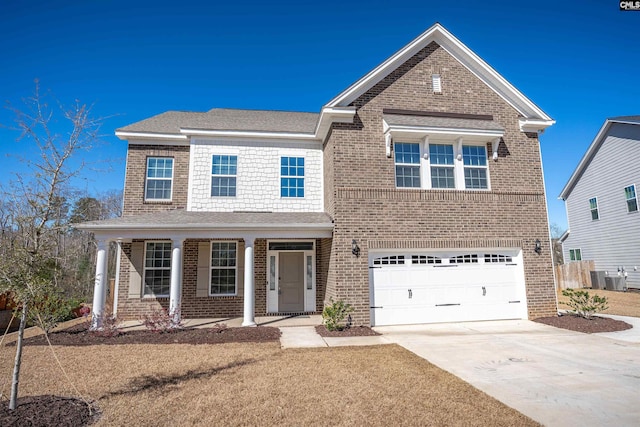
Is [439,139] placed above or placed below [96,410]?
above

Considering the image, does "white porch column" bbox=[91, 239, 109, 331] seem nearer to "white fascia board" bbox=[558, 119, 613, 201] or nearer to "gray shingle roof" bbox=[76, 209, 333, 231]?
"gray shingle roof" bbox=[76, 209, 333, 231]

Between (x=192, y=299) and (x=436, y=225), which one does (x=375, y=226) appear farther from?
(x=192, y=299)

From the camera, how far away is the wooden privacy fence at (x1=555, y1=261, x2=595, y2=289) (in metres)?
22.5

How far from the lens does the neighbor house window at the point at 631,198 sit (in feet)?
64.1

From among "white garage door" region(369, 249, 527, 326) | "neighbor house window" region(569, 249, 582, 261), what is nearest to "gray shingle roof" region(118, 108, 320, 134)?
"white garage door" region(369, 249, 527, 326)

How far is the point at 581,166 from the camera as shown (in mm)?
23297

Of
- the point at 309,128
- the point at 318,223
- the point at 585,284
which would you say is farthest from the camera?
the point at 585,284

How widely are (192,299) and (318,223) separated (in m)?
5.33

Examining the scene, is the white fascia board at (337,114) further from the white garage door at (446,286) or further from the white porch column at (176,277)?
the white porch column at (176,277)

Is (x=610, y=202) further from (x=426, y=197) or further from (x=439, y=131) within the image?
(x=426, y=197)

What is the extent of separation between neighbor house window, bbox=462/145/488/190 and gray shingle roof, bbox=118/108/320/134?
18.4 feet

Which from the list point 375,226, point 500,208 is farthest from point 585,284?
point 375,226

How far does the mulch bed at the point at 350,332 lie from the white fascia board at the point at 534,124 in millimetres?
8861

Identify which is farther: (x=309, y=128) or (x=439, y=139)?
(x=309, y=128)
